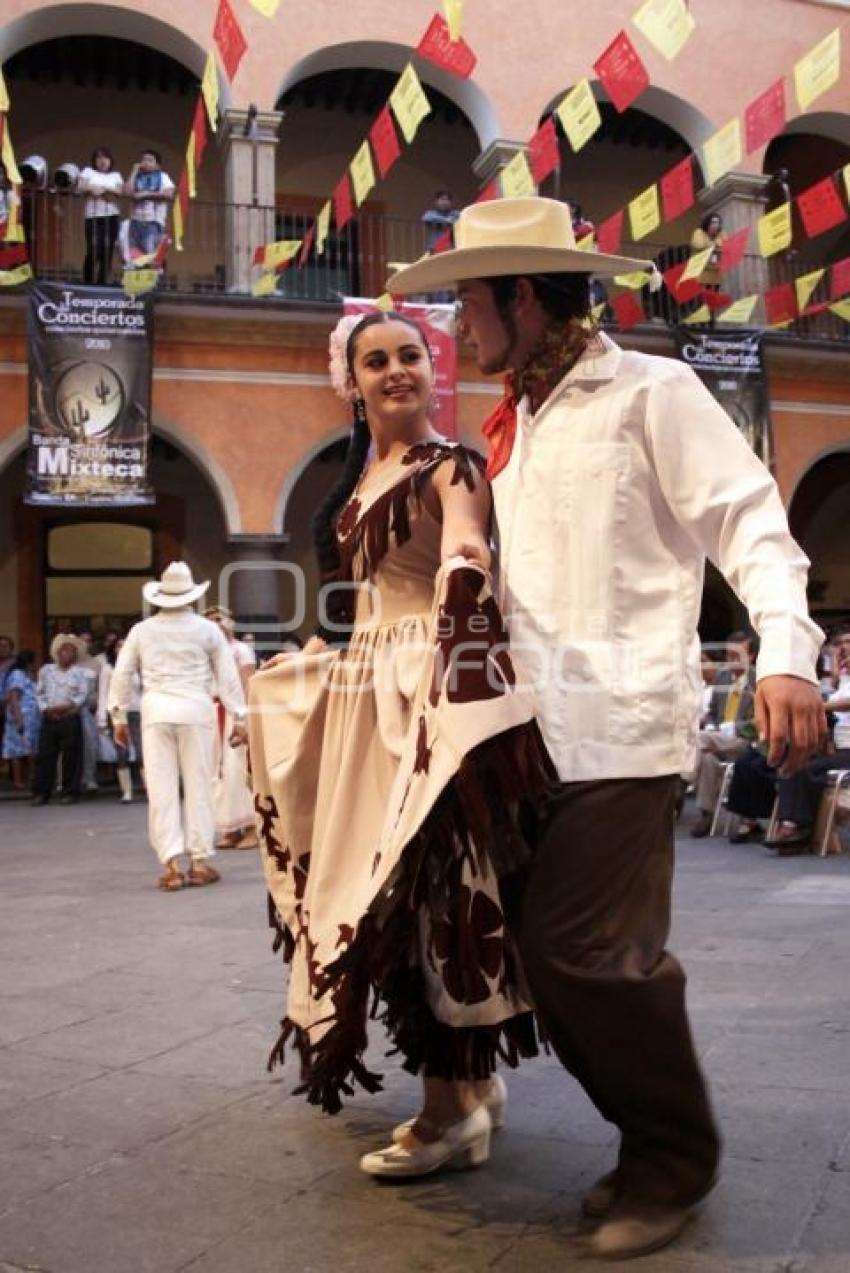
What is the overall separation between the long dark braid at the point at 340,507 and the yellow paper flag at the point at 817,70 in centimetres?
737

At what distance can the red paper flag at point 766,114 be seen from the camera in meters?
10.2

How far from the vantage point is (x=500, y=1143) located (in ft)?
9.02

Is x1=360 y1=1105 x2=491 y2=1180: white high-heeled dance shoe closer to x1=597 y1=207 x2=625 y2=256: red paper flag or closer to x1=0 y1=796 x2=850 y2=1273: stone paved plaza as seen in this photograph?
x1=0 y1=796 x2=850 y2=1273: stone paved plaza

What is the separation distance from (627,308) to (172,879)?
30.5 feet

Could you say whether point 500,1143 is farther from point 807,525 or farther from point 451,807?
point 807,525

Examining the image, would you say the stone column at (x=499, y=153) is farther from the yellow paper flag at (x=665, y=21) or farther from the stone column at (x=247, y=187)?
the yellow paper flag at (x=665, y=21)

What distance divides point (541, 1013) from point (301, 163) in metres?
16.6

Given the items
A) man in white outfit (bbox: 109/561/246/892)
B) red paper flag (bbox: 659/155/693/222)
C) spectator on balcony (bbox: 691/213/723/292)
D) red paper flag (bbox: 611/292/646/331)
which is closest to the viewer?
man in white outfit (bbox: 109/561/246/892)

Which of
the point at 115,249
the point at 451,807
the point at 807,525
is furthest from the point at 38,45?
the point at 451,807

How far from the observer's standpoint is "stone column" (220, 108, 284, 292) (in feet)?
47.3

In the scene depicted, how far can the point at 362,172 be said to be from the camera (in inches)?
445

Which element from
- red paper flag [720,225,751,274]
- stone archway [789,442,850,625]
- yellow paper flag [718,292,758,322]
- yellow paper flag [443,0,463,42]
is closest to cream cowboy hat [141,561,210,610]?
yellow paper flag [443,0,463,42]

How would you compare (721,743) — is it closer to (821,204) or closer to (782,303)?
(821,204)

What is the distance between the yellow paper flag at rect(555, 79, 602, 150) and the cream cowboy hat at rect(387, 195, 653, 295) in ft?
27.7
